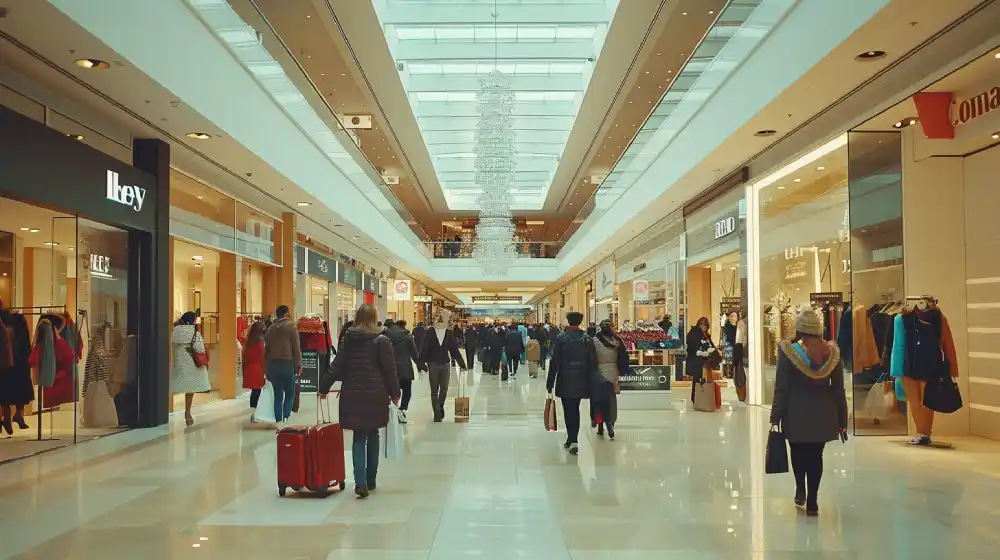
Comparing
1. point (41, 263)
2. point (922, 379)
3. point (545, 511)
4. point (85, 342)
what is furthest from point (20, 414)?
point (922, 379)

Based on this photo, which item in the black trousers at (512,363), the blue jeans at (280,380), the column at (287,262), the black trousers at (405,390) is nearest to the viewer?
the blue jeans at (280,380)

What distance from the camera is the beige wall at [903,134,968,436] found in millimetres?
10578

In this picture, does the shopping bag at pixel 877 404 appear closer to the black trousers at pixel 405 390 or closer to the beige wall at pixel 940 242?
the beige wall at pixel 940 242

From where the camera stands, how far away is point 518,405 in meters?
15.3

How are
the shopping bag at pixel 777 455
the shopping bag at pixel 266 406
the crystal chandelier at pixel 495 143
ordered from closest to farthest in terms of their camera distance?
the shopping bag at pixel 777 455, the shopping bag at pixel 266 406, the crystal chandelier at pixel 495 143

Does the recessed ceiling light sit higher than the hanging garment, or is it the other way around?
the recessed ceiling light

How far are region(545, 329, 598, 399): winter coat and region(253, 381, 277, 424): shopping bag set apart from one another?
4.33m

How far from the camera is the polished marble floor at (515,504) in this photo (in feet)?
17.2

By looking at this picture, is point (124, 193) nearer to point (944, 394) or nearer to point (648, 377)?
point (648, 377)

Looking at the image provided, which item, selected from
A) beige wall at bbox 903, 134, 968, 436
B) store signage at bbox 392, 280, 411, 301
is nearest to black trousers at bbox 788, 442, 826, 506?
beige wall at bbox 903, 134, 968, 436

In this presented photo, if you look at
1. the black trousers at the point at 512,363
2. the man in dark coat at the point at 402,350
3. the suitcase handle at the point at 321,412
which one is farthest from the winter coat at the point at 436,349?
the black trousers at the point at 512,363

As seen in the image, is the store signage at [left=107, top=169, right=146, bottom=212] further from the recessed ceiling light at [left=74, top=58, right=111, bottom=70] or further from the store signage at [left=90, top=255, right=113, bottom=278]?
the recessed ceiling light at [left=74, top=58, right=111, bottom=70]

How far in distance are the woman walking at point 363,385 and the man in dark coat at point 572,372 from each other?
9.66 ft

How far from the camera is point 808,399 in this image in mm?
6148
